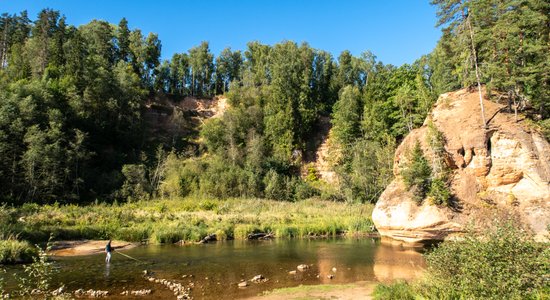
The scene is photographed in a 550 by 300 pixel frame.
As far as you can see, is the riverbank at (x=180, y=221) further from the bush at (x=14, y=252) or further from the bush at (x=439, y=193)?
the bush at (x=439, y=193)

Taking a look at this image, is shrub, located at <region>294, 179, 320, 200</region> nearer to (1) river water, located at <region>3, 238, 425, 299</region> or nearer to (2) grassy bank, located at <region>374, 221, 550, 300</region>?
(1) river water, located at <region>3, 238, 425, 299</region>

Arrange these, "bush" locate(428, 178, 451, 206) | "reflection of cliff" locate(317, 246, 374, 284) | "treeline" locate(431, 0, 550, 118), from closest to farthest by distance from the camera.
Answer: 1. "reflection of cliff" locate(317, 246, 374, 284)
2. "bush" locate(428, 178, 451, 206)
3. "treeline" locate(431, 0, 550, 118)

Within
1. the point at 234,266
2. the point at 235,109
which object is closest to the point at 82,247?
the point at 234,266

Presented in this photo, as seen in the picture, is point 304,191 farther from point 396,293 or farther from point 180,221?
point 396,293

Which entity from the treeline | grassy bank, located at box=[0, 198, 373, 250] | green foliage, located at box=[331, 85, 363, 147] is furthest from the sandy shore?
green foliage, located at box=[331, 85, 363, 147]

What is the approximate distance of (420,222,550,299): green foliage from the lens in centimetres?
792

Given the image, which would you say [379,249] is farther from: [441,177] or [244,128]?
[244,128]

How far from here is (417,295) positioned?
9.88 metres

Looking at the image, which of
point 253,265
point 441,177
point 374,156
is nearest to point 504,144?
point 441,177

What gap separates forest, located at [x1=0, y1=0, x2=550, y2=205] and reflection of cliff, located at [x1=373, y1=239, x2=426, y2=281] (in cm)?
1481

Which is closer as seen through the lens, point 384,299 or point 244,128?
point 384,299

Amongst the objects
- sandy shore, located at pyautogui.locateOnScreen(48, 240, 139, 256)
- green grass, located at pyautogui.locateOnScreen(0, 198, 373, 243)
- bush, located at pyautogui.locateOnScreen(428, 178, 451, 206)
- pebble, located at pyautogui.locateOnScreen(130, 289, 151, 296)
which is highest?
bush, located at pyautogui.locateOnScreen(428, 178, 451, 206)

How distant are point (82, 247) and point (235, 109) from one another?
154ft

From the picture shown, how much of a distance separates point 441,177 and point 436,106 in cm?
943
